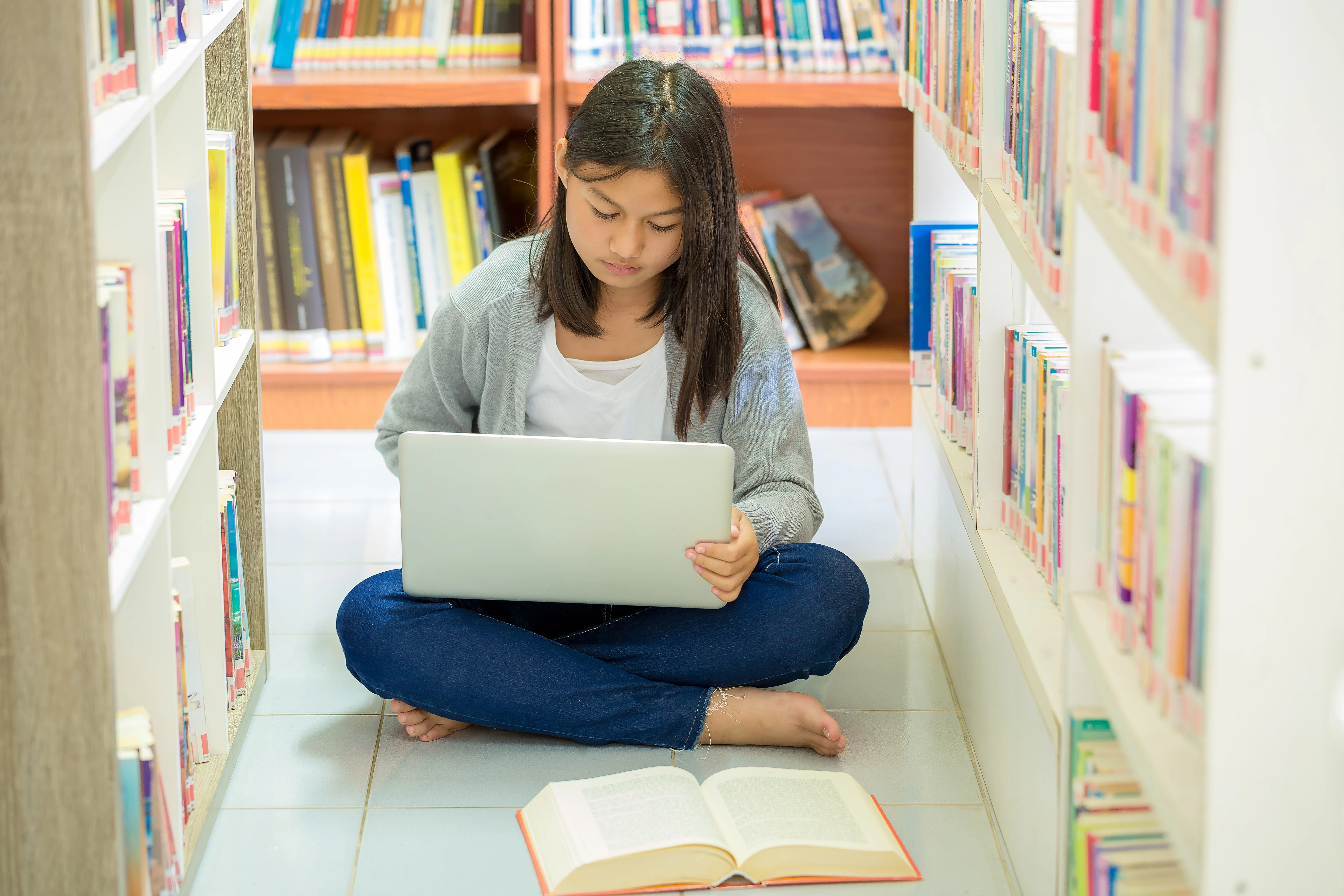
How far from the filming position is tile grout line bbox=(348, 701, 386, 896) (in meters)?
1.46

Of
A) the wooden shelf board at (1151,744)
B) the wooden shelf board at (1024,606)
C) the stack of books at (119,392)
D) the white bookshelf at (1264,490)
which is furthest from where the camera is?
the wooden shelf board at (1024,606)

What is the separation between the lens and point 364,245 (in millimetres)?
2895

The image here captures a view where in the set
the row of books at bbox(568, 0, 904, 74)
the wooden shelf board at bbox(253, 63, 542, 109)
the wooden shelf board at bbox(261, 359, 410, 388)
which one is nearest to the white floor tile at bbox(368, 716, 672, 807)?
the wooden shelf board at bbox(261, 359, 410, 388)

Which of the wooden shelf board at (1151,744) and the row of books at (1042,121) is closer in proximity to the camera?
the wooden shelf board at (1151,744)

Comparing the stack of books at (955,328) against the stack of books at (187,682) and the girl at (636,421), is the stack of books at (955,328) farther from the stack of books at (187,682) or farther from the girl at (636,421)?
the stack of books at (187,682)

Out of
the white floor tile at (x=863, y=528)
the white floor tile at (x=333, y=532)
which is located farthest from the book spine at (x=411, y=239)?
the white floor tile at (x=863, y=528)

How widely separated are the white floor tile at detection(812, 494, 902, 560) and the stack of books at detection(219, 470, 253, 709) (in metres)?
0.90

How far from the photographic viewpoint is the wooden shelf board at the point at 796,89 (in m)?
2.77

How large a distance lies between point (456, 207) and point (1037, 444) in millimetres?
1677

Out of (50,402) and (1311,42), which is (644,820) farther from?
(1311,42)

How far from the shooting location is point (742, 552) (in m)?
1.63

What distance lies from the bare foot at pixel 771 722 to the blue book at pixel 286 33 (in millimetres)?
1729

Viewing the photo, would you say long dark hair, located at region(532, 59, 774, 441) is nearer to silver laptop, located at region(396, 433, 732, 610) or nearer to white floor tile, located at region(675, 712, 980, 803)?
silver laptop, located at region(396, 433, 732, 610)

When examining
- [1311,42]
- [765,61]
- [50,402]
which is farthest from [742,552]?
[765,61]
